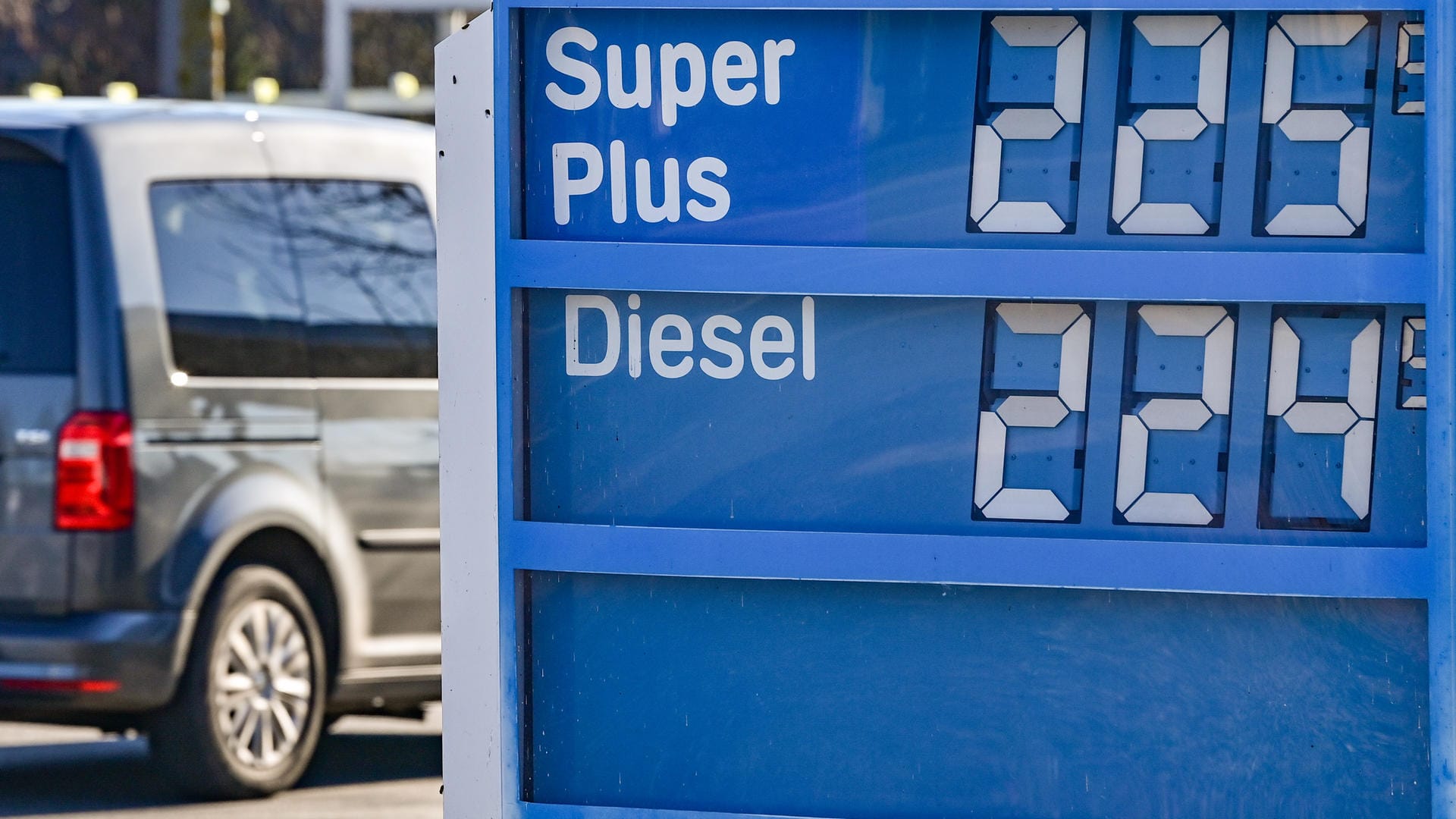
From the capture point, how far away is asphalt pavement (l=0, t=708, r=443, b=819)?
23.1 ft

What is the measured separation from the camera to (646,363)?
3.12 meters

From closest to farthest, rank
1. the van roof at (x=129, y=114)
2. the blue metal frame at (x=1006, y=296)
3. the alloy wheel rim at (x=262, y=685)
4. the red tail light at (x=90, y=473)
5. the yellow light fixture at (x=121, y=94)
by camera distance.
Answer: the blue metal frame at (x=1006, y=296), the red tail light at (x=90, y=473), the van roof at (x=129, y=114), the alloy wheel rim at (x=262, y=685), the yellow light fixture at (x=121, y=94)

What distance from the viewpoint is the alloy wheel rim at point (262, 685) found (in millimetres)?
7016

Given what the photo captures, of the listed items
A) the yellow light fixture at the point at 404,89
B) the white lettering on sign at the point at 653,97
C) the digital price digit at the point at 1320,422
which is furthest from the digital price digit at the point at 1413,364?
the yellow light fixture at the point at 404,89

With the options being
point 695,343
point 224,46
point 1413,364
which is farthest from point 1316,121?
point 224,46

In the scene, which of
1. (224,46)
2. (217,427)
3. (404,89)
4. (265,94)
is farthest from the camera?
(224,46)

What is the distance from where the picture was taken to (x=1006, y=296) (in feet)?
9.82

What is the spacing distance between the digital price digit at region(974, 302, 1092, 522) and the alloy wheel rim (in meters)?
4.47

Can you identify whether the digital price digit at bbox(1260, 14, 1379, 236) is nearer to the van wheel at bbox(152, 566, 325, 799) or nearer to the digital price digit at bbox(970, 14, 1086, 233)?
the digital price digit at bbox(970, 14, 1086, 233)

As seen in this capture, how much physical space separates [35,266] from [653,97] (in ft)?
13.5

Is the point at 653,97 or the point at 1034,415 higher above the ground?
the point at 653,97

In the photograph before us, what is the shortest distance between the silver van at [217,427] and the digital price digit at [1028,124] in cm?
425

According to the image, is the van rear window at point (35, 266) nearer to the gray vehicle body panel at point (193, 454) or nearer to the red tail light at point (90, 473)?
the gray vehicle body panel at point (193, 454)

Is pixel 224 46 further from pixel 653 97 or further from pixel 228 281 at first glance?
pixel 653 97
